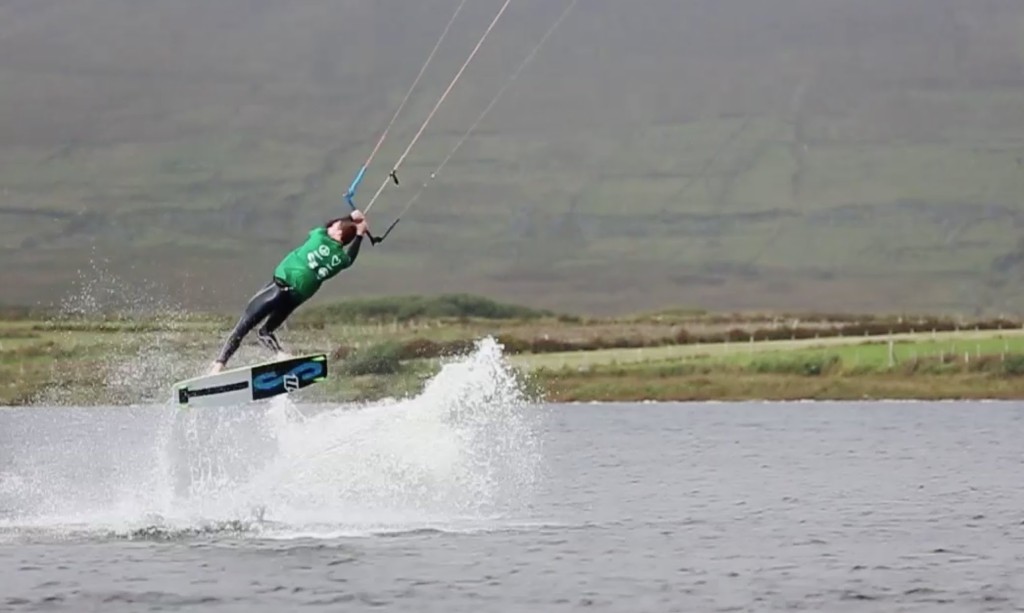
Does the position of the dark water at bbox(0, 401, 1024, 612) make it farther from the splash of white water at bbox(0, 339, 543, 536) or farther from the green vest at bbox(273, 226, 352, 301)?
the green vest at bbox(273, 226, 352, 301)

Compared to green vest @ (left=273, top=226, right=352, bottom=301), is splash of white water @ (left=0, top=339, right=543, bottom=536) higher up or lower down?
lower down

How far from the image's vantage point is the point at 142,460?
61750 millimetres

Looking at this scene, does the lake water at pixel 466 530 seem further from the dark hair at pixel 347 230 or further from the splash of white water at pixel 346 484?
the dark hair at pixel 347 230

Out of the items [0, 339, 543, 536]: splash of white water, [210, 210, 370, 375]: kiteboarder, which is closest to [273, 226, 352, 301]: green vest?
[210, 210, 370, 375]: kiteboarder

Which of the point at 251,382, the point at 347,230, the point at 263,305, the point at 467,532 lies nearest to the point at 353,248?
the point at 347,230

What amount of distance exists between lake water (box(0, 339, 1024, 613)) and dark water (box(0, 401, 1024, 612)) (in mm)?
72

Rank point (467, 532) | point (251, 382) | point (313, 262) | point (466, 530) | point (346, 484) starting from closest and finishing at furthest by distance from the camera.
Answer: point (313, 262), point (251, 382), point (467, 532), point (466, 530), point (346, 484)

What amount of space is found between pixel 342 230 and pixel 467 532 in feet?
24.2

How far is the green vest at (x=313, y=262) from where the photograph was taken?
3212 cm

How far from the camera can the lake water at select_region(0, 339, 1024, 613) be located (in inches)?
1164

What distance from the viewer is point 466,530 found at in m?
36.8

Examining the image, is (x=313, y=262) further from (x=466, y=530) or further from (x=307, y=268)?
(x=466, y=530)

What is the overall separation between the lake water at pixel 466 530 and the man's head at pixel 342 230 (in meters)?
3.87

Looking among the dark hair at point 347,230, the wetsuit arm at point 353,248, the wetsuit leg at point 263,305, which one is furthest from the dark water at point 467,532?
the dark hair at point 347,230
